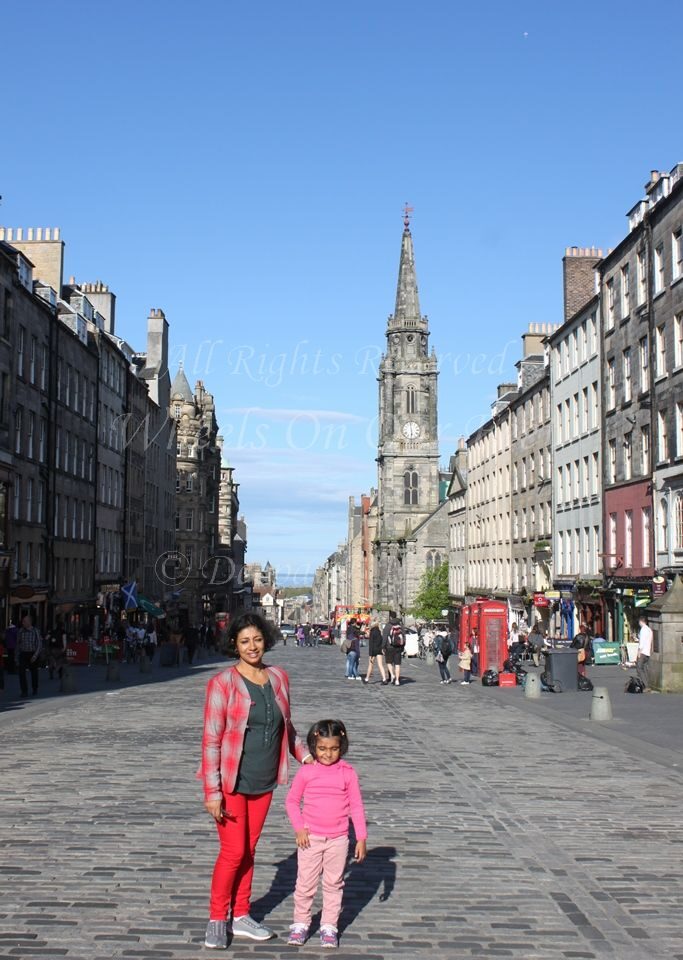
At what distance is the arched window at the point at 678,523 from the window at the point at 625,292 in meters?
8.16

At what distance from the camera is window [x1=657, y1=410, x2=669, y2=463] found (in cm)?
3612

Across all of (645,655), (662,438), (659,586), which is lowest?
(645,655)

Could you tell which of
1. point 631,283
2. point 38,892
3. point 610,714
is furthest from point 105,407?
point 38,892

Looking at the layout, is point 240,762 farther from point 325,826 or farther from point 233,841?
point 325,826

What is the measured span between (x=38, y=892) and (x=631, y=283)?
35.0 metres

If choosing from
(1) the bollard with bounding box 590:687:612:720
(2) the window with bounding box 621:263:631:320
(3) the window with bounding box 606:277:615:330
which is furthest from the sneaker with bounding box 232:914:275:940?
(3) the window with bounding box 606:277:615:330

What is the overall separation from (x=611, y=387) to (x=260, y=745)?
37241mm

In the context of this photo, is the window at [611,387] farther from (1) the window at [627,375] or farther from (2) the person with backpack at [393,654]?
(2) the person with backpack at [393,654]

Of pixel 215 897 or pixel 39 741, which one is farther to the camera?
pixel 39 741

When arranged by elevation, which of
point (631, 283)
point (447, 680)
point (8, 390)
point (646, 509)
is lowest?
point (447, 680)

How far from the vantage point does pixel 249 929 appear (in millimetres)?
6992

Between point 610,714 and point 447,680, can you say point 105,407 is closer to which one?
point 447,680

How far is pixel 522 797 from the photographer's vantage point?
1225 cm

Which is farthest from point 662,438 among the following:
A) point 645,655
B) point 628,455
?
point 645,655
